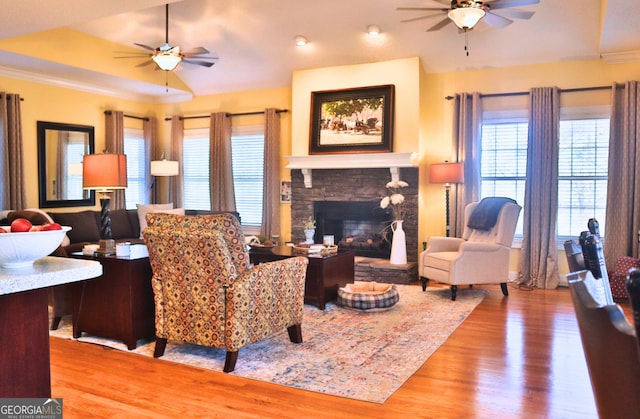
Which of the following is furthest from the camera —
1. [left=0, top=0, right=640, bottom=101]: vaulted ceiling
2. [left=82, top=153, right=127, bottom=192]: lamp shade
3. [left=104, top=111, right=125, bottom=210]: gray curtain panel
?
[left=104, top=111, right=125, bottom=210]: gray curtain panel

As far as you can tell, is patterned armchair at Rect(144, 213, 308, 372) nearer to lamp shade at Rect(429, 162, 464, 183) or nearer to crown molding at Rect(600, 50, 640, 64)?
lamp shade at Rect(429, 162, 464, 183)

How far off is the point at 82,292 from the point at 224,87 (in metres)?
4.83

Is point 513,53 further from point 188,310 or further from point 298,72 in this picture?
point 188,310

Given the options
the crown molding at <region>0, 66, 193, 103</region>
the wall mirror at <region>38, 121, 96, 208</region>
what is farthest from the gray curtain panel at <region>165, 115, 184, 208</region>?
the wall mirror at <region>38, 121, 96, 208</region>

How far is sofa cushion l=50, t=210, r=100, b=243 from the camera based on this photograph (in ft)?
22.5

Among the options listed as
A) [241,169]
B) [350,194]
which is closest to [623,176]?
[350,194]

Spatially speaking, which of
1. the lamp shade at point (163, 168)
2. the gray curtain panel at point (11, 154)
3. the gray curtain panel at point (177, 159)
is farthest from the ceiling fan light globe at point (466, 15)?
the gray curtain panel at point (11, 154)

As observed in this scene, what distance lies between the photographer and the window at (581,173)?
6227mm

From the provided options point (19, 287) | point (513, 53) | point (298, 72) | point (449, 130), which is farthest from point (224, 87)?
point (19, 287)

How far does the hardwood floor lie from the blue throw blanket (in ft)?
6.18

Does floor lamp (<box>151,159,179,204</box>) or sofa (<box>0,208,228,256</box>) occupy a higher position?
floor lamp (<box>151,159,179,204</box>)

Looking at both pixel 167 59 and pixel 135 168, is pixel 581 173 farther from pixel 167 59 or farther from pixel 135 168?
pixel 135 168

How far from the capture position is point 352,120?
716 cm

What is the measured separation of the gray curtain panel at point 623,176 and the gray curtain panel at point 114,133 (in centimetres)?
663
